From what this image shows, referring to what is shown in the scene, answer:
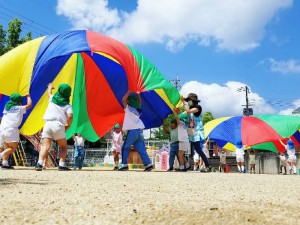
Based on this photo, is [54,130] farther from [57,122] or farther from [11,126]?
[11,126]

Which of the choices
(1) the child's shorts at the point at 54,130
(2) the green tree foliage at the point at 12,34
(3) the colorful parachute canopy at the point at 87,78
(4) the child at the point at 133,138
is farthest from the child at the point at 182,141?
(2) the green tree foliage at the point at 12,34

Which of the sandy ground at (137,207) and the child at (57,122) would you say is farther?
the child at (57,122)

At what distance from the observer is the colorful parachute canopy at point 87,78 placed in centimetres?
873

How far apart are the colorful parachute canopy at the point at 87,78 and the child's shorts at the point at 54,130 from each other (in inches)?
75.4

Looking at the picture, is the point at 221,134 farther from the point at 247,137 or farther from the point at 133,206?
the point at 133,206

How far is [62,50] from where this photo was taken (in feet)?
28.2

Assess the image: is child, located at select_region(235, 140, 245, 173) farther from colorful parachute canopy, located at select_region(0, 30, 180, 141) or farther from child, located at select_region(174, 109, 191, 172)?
child, located at select_region(174, 109, 191, 172)

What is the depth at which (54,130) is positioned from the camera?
7066 millimetres

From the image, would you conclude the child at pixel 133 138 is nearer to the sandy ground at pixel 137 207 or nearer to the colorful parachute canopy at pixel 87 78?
the colorful parachute canopy at pixel 87 78

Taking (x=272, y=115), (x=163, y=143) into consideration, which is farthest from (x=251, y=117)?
(x=163, y=143)

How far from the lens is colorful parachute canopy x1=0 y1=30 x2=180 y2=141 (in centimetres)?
873

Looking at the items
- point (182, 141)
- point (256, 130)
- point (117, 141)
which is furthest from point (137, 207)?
point (256, 130)

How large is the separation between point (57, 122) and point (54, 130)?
0.16 metres

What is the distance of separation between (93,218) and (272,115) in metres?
16.5
